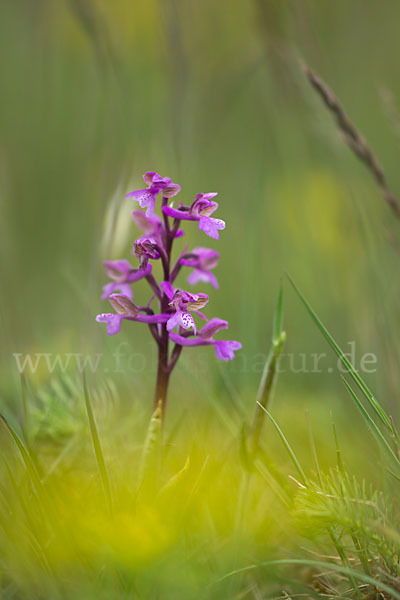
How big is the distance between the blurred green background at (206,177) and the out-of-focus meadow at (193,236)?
0.5 inches

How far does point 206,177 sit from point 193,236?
3.49 ft

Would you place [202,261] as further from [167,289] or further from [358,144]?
[358,144]

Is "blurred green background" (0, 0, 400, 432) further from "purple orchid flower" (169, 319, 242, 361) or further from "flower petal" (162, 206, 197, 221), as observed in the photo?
"flower petal" (162, 206, 197, 221)

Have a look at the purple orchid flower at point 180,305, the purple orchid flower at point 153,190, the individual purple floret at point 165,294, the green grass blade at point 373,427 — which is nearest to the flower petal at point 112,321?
the individual purple floret at point 165,294

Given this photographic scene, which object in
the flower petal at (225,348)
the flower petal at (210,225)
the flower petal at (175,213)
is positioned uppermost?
the flower petal at (175,213)

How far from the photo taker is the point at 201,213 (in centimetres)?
130

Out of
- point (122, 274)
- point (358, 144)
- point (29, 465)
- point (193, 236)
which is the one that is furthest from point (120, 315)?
point (193, 236)

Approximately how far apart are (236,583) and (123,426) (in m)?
0.71

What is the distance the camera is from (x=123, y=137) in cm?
216

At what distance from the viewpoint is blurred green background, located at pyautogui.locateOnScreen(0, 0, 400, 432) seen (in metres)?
1.86

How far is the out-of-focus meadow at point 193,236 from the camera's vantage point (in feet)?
4.60

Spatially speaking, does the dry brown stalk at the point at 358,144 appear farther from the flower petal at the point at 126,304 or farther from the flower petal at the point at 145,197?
the flower petal at the point at 126,304

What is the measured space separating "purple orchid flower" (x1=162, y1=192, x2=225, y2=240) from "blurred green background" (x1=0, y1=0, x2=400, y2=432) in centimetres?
36

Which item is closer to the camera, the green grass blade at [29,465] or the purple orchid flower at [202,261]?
the green grass blade at [29,465]
